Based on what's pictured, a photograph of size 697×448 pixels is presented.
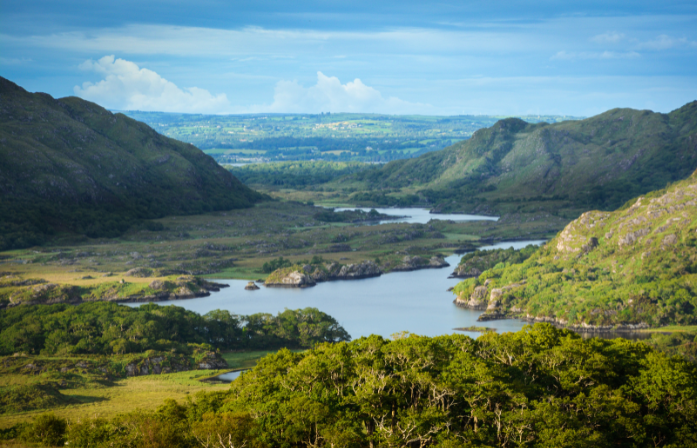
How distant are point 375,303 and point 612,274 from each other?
115 feet

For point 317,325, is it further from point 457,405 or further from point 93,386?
point 457,405

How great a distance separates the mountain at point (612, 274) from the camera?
310 feet

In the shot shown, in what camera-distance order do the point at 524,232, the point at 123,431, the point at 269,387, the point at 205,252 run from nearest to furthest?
1. the point at 123,431
2. the point at 269,387
3. the point at 205,252
4. the point at 524,232

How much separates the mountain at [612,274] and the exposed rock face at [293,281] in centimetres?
2798

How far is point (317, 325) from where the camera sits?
85625 millimetres

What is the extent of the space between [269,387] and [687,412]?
2587cm

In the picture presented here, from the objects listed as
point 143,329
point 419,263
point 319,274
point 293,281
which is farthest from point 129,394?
point 419,263

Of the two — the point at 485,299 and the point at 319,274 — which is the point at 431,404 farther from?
the point at 319,274

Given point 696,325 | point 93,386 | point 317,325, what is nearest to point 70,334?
point 93,386

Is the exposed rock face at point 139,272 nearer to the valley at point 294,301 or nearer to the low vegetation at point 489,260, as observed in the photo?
the valley at point 294,301

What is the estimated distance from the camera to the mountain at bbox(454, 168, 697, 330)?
94.6m

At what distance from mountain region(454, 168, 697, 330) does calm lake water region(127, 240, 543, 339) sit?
17.7 ft

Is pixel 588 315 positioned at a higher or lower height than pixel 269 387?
lower

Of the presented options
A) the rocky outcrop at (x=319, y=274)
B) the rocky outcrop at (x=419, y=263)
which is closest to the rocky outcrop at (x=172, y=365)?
the rocky outcrop at (x=319, y=274)
